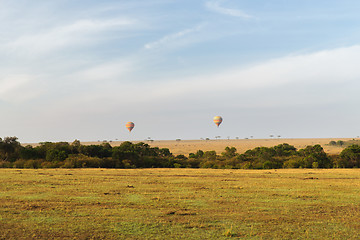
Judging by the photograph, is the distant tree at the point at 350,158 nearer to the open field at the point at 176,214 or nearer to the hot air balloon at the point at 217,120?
the open field at the point at 176,214

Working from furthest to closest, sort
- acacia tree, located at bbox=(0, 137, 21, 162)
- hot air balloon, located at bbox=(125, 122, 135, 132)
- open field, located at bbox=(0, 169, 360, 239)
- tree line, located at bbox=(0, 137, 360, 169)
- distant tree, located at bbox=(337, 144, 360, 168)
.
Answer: hot air balloon, located at bbox=(125, 122, 135, 132) → acacia tree, located at bbox=(0, 137, 21, 162) → distant tree, located at bbox=(337, 144, 360, 168) → tree line, located at bbox=(0, 137, 360, 169) → open field, located at bbox=(0, 169, 360, 239)

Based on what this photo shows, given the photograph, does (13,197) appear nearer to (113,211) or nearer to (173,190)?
(113,211)

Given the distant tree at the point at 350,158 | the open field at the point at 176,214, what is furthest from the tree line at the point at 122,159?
the open field at the point at 176,214

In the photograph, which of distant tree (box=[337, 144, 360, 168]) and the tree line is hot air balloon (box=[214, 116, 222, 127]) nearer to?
the tree line

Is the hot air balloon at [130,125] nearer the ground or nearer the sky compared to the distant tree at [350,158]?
nearer the sky

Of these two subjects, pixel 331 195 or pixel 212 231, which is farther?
pixel 331 195

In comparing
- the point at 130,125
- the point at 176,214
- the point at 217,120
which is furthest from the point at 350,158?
the point at 130,125

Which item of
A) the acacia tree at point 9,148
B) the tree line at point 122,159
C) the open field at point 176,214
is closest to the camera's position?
the open field at point 176,214

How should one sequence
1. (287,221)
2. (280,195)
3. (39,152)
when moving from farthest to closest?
(39,152), (280,195), (287,221)

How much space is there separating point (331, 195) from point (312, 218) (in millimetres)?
7585

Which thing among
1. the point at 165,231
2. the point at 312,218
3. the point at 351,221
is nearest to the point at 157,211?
the point at 165,231

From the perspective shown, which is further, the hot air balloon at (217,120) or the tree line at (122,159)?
the hot air balloon at (217,120)

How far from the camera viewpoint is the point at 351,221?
13.9m

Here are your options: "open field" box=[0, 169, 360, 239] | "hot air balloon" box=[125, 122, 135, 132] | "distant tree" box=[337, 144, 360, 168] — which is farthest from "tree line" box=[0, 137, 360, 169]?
"hot air balloon" box=[125, 122, 135, 132]
